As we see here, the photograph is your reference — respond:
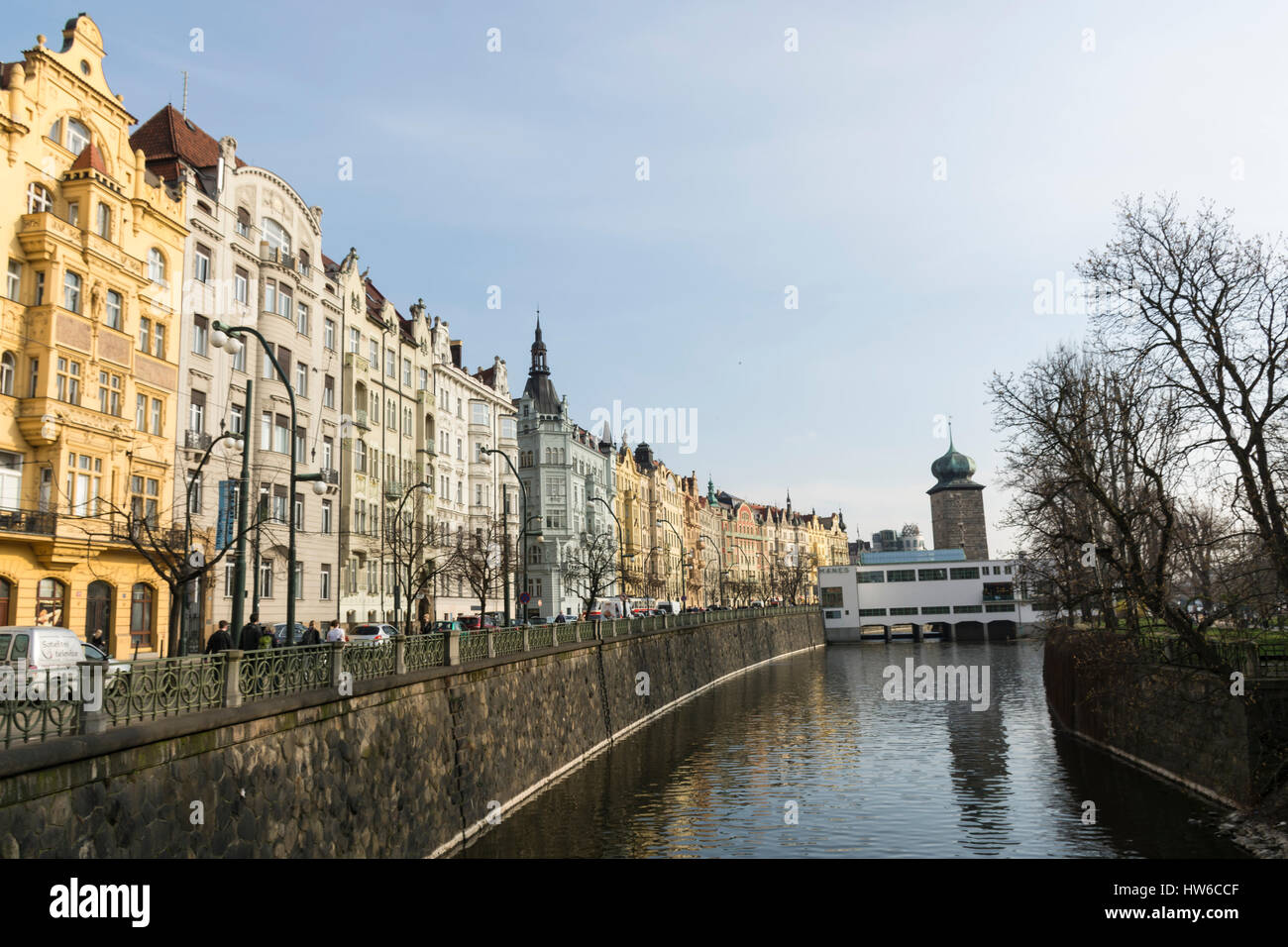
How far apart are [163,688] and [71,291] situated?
26.8 m

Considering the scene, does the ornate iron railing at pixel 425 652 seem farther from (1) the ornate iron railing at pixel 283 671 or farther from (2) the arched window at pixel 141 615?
(2) the arched window at pixel 141 615

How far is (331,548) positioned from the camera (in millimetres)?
49125

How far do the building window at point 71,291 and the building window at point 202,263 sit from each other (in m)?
7.29

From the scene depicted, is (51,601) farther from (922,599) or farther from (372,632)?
(922,599)

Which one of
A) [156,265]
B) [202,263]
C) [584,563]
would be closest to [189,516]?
[156,265]

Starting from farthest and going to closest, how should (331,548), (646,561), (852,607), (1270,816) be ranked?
1. (852,607)
2. (646,561)
3. (331,548)
4. (1270,816)

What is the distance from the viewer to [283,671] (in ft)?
52.1

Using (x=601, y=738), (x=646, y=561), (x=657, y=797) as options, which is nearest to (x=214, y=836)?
(x=657, y=797)

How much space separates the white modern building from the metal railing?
98198 mm

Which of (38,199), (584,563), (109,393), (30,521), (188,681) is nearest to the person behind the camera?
(188,681)

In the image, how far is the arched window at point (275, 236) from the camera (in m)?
46.3
